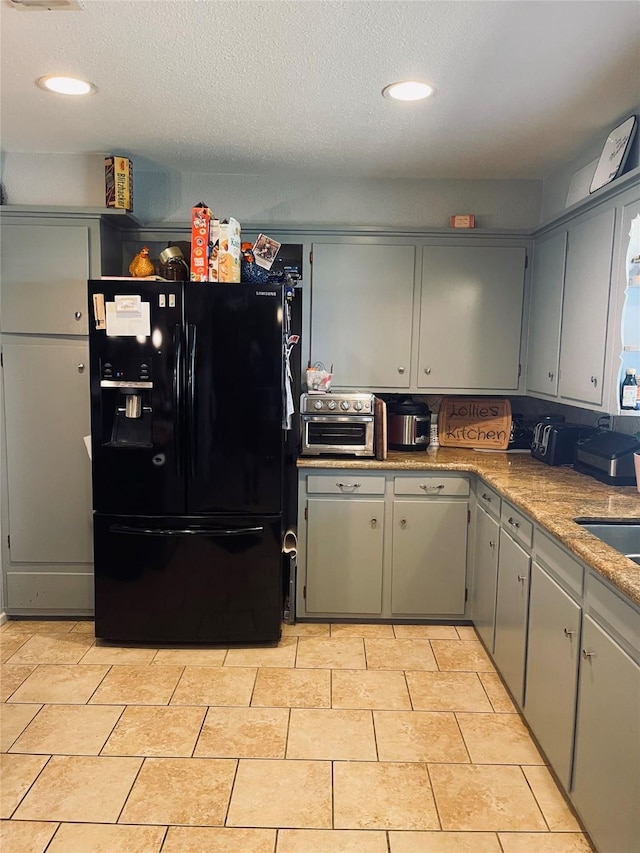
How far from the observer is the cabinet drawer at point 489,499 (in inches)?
115

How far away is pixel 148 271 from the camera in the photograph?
3.32 metres

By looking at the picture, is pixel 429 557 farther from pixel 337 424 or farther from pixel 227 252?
pixel 227 252

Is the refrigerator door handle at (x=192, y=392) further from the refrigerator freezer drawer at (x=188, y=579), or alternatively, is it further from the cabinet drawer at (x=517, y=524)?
the cabinet drawer at (x=517, y=524)

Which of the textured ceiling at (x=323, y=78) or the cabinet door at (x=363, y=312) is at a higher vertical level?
the textured ceiling at (x=323, y=78)

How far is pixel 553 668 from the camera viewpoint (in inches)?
85.4

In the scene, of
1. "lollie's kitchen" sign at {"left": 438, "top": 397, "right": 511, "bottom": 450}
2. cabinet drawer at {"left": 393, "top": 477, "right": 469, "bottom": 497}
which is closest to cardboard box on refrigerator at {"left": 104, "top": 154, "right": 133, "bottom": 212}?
cabinet drawer at {"left": 393, "top": 477, "right": 469, "bottom": 497}

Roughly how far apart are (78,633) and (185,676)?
788 millimetres

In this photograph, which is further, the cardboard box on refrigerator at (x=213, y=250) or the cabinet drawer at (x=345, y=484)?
the cabinet drawer at (x=345, y=484)

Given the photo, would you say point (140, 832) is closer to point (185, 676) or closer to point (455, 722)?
point (185, 676)

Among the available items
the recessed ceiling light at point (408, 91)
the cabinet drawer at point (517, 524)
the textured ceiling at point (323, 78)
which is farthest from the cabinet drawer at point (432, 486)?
the recessed ceiling light at point (408, 91)

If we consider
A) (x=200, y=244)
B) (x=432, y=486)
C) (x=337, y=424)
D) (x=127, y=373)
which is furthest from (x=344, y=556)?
(x=200, y=244)

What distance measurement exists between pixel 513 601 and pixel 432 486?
2.76ft

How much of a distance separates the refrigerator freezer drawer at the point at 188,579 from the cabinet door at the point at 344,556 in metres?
0.31

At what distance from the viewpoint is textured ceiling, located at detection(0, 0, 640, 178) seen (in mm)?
1905
